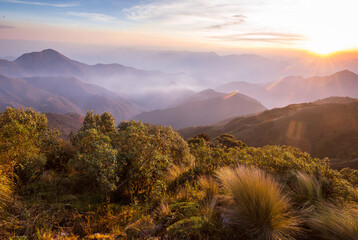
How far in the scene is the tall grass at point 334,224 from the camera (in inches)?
129

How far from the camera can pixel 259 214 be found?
11.9 ft

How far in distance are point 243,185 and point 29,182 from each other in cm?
649

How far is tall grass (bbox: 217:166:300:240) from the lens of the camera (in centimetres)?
351

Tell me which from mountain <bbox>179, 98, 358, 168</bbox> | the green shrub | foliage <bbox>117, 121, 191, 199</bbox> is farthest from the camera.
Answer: mountain <bbox>179, 98, 358, 168</bbox>

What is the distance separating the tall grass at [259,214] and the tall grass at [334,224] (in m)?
0.32

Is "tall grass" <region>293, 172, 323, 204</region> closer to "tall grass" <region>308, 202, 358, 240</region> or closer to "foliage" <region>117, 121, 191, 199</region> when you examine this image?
"tall grass" <region>308, 202, 358, 240</region>

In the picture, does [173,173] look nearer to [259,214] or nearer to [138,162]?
[138,162]

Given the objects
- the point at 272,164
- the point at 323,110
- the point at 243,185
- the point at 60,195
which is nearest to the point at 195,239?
the point at 243,185

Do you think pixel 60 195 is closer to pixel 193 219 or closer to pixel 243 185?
pixel 193 219

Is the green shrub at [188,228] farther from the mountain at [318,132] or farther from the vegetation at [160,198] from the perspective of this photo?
the mountain at [318,132]

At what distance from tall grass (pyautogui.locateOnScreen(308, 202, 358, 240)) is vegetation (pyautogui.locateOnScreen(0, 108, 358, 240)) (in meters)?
0.02

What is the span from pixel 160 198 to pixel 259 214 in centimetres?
240

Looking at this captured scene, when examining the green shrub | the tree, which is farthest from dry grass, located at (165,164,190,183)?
the tree

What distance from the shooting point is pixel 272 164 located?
5969 mm
